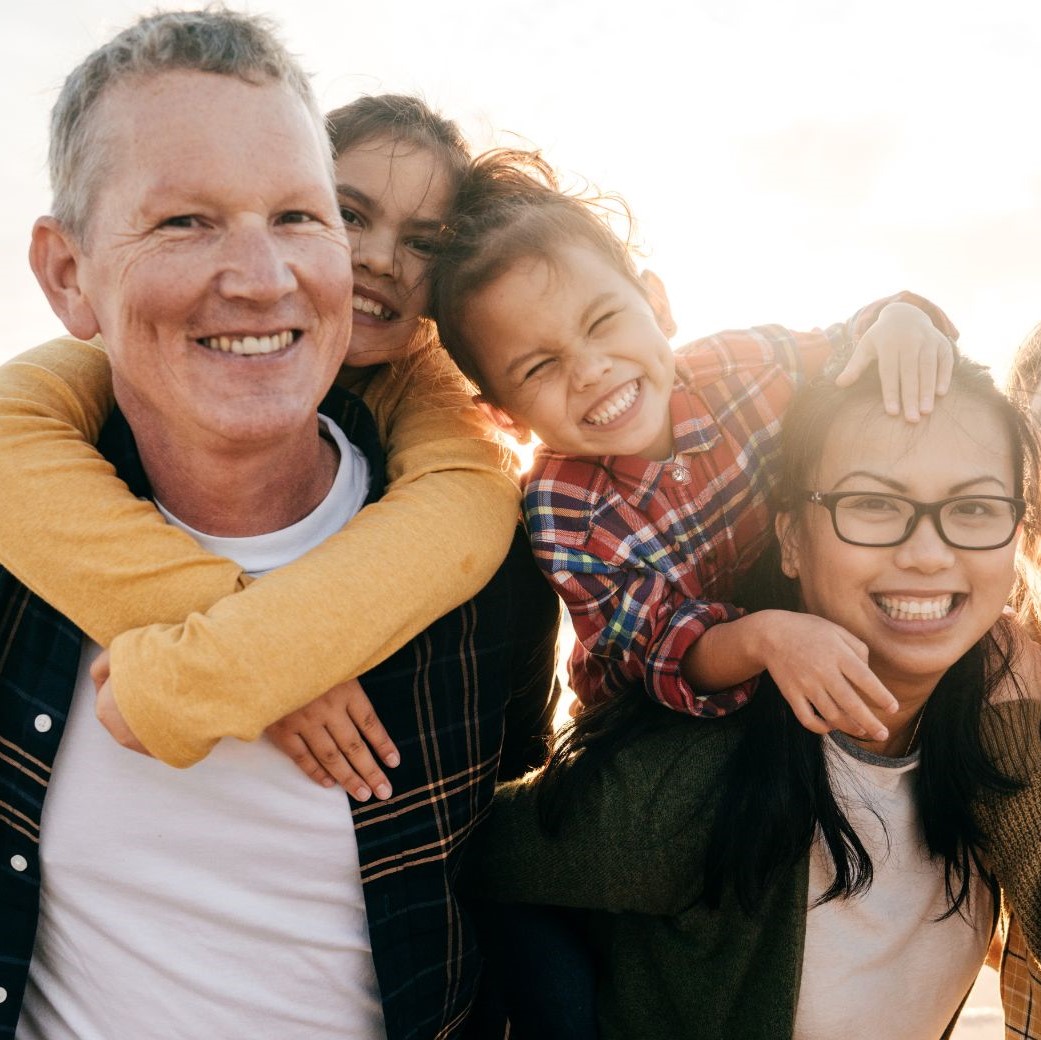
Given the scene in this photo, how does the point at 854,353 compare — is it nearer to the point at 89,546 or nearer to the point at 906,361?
the point at 906,361

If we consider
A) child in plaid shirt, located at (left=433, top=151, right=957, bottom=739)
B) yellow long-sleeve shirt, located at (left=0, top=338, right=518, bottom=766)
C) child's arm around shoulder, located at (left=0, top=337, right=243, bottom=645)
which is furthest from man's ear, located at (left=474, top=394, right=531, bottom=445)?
child's arm around shoulder, located at (left=0, top=337, right=243, bottom=645)

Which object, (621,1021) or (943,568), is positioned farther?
(621,1021)

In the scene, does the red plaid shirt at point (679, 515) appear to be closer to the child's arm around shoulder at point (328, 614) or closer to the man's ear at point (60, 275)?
the child's arm around shoulder at point (328, 614)

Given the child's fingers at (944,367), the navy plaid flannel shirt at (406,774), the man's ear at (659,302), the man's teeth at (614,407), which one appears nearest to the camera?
the navy plaid flannel shirt at (406,774)

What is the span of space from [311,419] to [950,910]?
165cm

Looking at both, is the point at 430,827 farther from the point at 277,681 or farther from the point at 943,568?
the point at 943,568

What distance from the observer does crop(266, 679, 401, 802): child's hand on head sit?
69.7 inches

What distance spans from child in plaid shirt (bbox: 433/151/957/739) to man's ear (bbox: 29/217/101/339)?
87 cm

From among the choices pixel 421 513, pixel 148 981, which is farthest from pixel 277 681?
pixel 148 981

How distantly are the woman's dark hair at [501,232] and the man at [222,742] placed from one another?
525mm

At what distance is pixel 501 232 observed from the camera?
236 centimetres

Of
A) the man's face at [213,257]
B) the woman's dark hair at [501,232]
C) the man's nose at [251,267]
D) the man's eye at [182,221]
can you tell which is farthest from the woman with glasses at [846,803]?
the man's eye at [182,221]

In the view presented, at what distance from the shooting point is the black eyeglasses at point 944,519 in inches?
74.9

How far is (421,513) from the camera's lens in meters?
1.82
